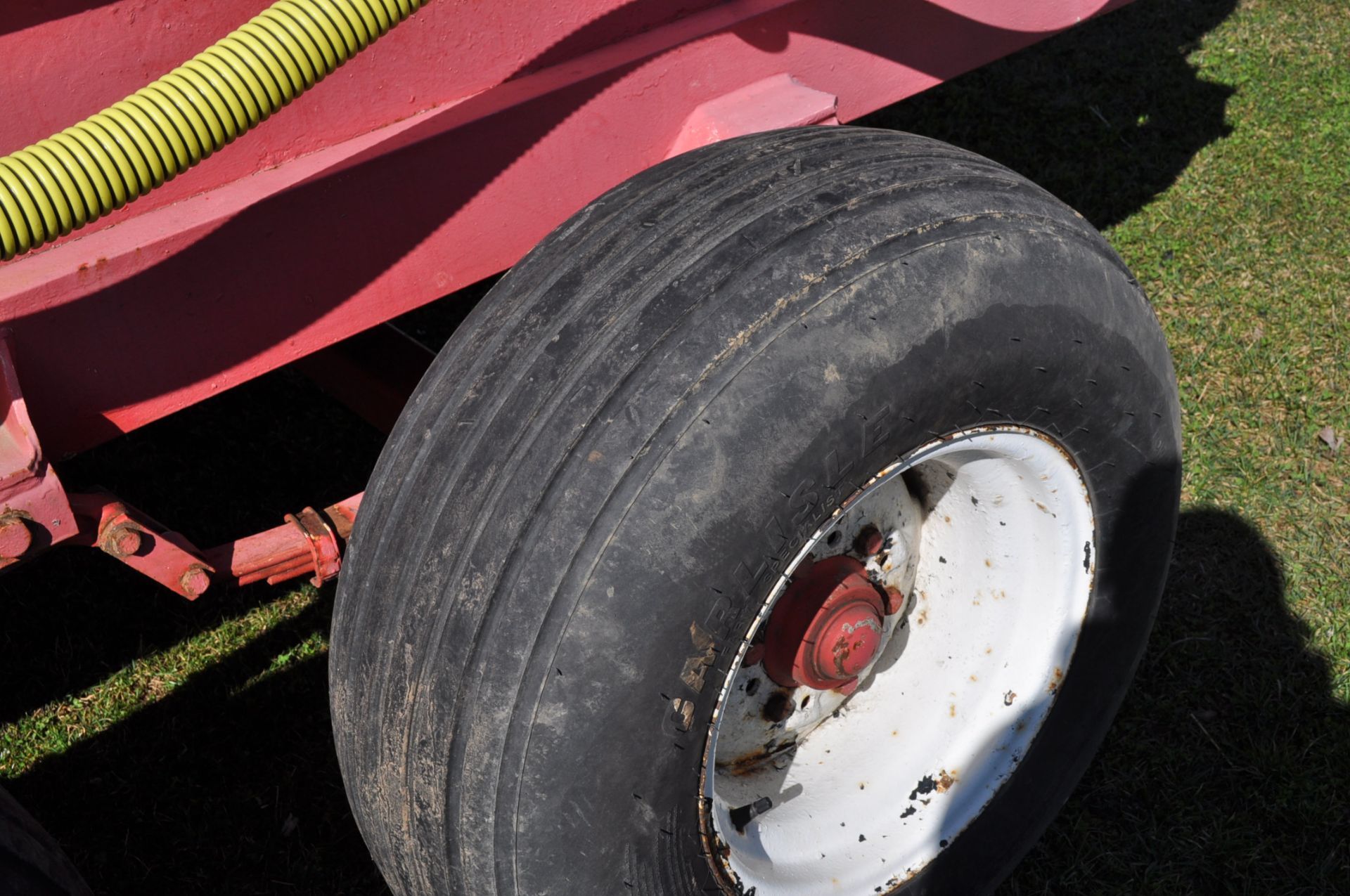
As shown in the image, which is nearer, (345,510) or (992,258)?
(992,258)

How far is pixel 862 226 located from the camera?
1573 millimetres

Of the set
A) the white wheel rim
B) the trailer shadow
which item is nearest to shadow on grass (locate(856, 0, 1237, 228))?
the trailer shadow

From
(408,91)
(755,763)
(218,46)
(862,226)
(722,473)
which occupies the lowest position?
(755,763)

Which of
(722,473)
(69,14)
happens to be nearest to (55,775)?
(69,14)

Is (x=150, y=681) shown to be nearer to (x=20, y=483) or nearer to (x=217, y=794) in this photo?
(x=217, y=794)

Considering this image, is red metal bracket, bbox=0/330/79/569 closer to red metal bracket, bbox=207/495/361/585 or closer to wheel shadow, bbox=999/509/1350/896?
red metal bracket, bbox=207/495/361/585

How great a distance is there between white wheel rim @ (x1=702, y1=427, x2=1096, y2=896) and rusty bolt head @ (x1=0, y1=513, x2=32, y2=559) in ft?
3.63

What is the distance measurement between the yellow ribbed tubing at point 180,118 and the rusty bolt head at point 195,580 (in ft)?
1.95

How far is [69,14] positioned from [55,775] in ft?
5.85

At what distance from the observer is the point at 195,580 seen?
1.87 m

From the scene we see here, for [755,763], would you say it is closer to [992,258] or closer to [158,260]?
[992,258]

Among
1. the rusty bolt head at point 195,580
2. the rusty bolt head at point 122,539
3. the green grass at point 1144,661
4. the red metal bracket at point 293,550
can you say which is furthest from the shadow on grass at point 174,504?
the rusty bolt head at point 122,539

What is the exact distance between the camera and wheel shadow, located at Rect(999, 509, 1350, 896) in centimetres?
242

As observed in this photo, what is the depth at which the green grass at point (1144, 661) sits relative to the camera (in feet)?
8.10
